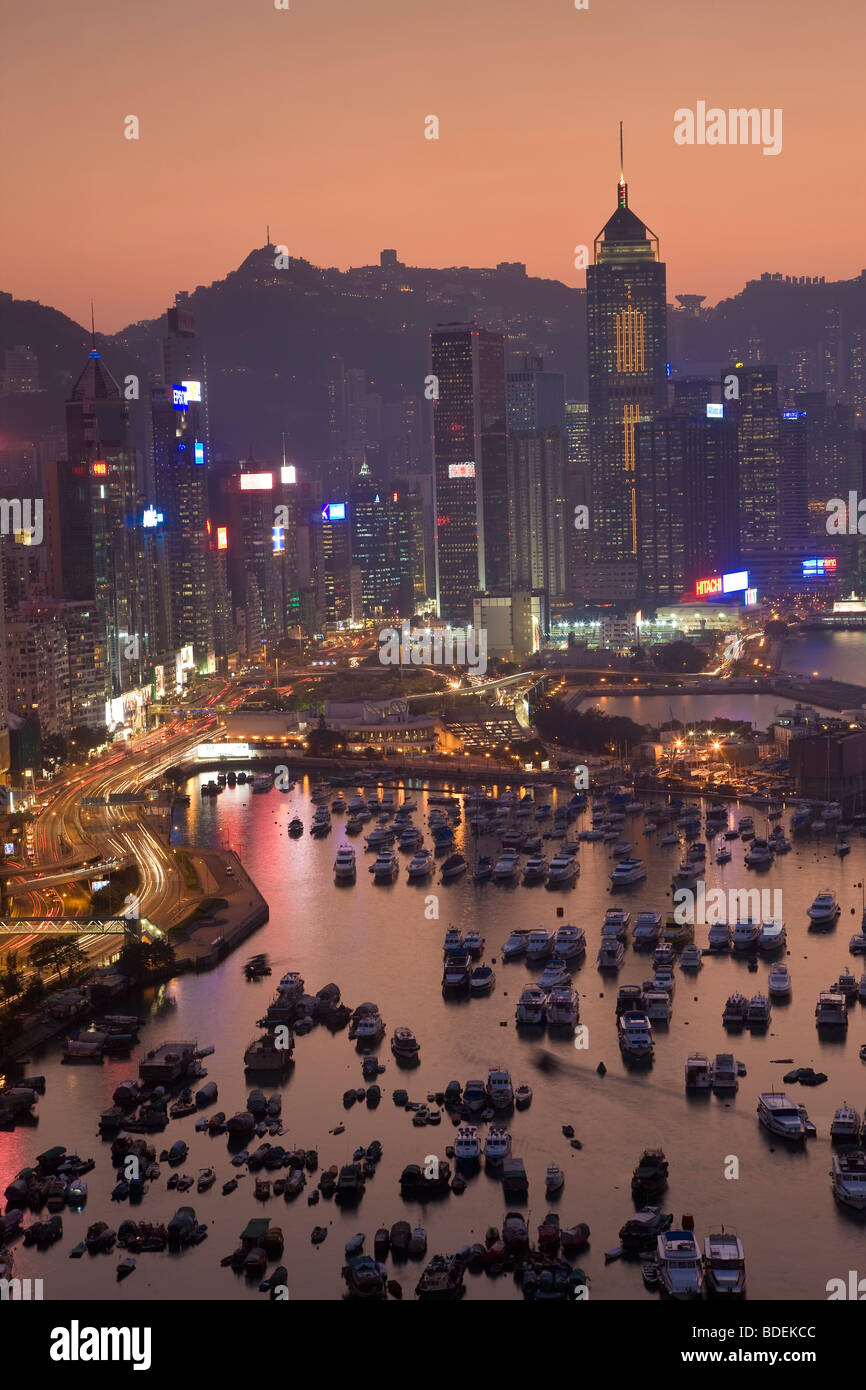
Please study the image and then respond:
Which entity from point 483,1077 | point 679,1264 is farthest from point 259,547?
point 679,1264

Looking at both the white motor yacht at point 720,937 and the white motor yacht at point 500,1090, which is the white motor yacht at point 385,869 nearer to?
the white motor yacht at point 720,937

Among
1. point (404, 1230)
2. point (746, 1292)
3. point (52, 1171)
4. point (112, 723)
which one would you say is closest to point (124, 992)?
point (52, 1171)

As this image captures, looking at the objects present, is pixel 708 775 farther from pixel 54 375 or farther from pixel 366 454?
pixel 366 454

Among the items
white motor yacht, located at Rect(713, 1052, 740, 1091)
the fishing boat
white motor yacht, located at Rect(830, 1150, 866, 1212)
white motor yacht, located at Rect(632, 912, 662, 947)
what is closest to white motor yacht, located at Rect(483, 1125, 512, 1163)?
white motor yacht, located at Rect(713, 1052, 740, 1091)

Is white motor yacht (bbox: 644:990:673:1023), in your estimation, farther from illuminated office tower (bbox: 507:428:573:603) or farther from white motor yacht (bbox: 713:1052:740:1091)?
illuminated office tower (bbox: 507:428:573:603)

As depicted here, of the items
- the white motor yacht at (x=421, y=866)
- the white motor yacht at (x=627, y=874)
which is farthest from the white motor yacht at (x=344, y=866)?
the white motor yacht at (x=627, y=874)

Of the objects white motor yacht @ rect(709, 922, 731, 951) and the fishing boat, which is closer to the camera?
the fishing boat
